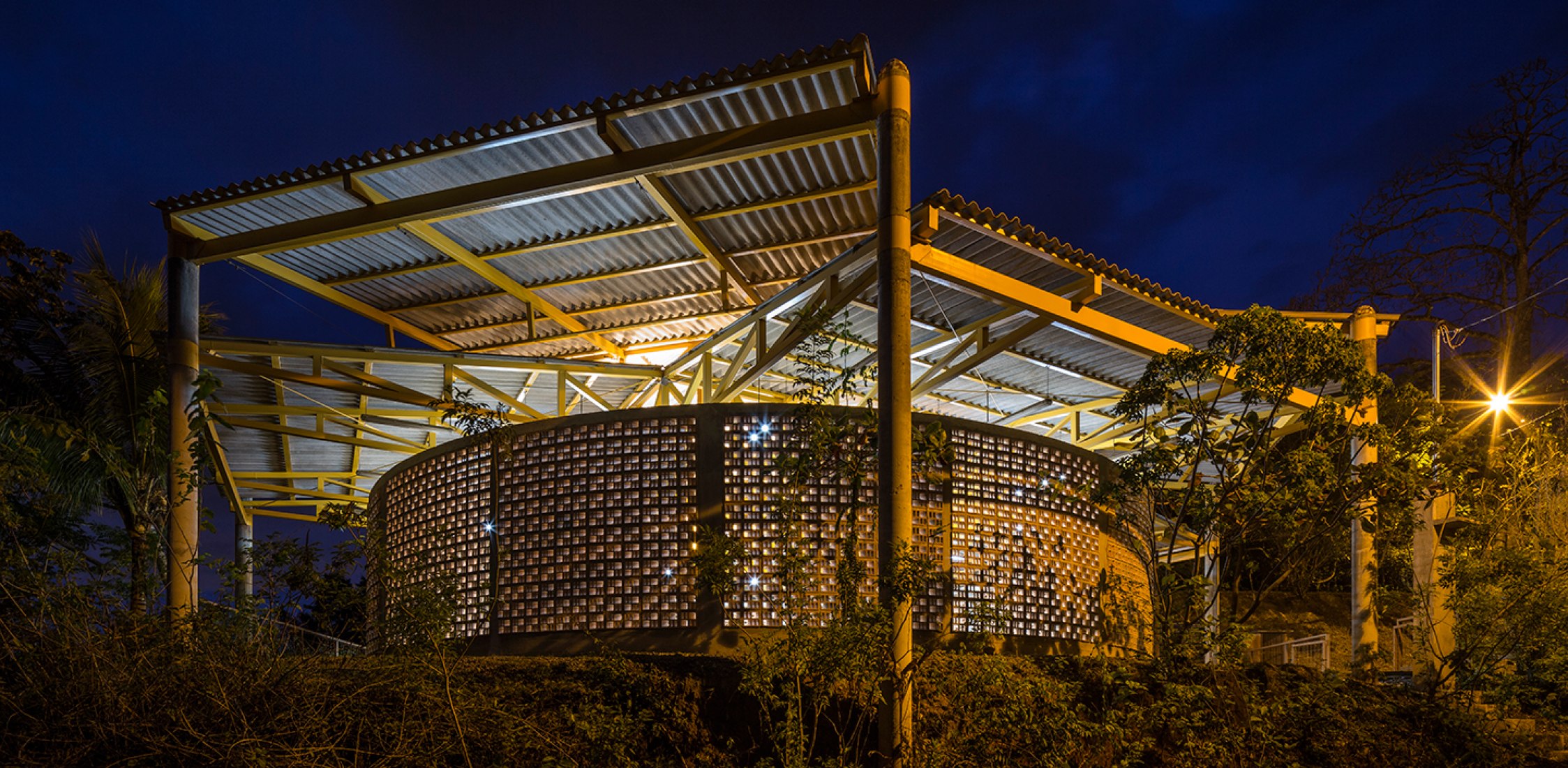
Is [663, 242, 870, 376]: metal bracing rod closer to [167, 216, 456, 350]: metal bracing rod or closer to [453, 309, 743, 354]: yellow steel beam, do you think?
[453, 309, 743, 354]: yellow steel beam

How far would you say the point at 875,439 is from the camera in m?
9.38

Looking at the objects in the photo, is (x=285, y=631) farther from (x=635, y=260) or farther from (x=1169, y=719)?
(x=635, y=260)

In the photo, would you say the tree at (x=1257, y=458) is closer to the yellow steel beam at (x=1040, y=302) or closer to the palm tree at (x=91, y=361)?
the yellow steel beam at (x=1040, y=302)

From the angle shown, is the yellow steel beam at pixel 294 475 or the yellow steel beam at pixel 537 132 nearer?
the yellow steel beam at pixel 537 132

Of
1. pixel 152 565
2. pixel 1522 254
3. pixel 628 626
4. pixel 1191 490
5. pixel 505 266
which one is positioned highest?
pixel 1522 254

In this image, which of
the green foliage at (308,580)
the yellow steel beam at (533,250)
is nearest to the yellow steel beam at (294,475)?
the yellow steel beam at (533,250)

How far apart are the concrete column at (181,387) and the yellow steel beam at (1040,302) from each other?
8161 mm

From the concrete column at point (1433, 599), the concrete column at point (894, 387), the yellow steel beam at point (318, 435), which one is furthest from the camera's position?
the yellow steel beam at point (318, 435)

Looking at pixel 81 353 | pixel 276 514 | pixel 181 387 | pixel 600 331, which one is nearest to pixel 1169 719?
pixel 600 331

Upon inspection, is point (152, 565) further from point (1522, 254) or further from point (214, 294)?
point (1522, 254)

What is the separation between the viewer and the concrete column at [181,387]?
11.1 m

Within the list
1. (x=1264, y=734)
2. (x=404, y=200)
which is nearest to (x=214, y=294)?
(x=404, y=200)

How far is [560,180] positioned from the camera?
35.6ft

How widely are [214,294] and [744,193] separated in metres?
11.2
